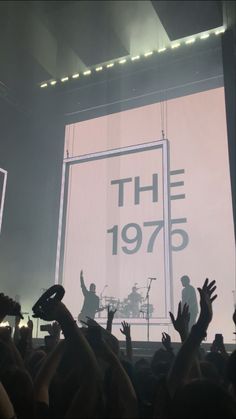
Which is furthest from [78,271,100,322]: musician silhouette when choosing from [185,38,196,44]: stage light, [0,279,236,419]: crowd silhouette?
[0,279,236,419]: crowd silhouette

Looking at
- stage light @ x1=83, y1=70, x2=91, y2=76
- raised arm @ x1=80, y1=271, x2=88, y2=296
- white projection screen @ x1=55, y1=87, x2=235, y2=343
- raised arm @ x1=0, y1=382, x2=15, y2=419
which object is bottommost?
raised arm @ x1=0, y1=382, x2=15, y2=419

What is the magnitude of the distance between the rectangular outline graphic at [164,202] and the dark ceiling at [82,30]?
120cm

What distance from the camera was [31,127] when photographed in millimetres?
5426

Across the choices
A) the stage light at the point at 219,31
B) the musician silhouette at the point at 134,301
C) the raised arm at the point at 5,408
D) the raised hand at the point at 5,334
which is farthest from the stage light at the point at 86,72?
the raised arm at the point at 5,408

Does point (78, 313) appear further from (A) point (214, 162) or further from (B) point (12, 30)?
(B) point (12, 30)

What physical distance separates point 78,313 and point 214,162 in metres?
2.31

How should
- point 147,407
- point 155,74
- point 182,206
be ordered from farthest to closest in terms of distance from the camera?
point 155,74, point 182,206, point 147,407

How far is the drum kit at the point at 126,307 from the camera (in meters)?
4.01

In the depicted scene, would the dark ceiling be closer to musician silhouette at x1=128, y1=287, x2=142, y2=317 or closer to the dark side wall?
the dark side wall

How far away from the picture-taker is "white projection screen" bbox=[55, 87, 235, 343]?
3.76 meters

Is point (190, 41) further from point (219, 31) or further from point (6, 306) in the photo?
point (6, 306)

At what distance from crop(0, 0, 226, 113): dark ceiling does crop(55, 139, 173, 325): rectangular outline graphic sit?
3.95ft

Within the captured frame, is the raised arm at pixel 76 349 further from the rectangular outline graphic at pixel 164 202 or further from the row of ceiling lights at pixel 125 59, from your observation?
the row of ceiling lights at pixel 125 59

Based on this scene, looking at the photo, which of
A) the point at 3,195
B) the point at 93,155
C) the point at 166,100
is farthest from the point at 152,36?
the point at 3,195
